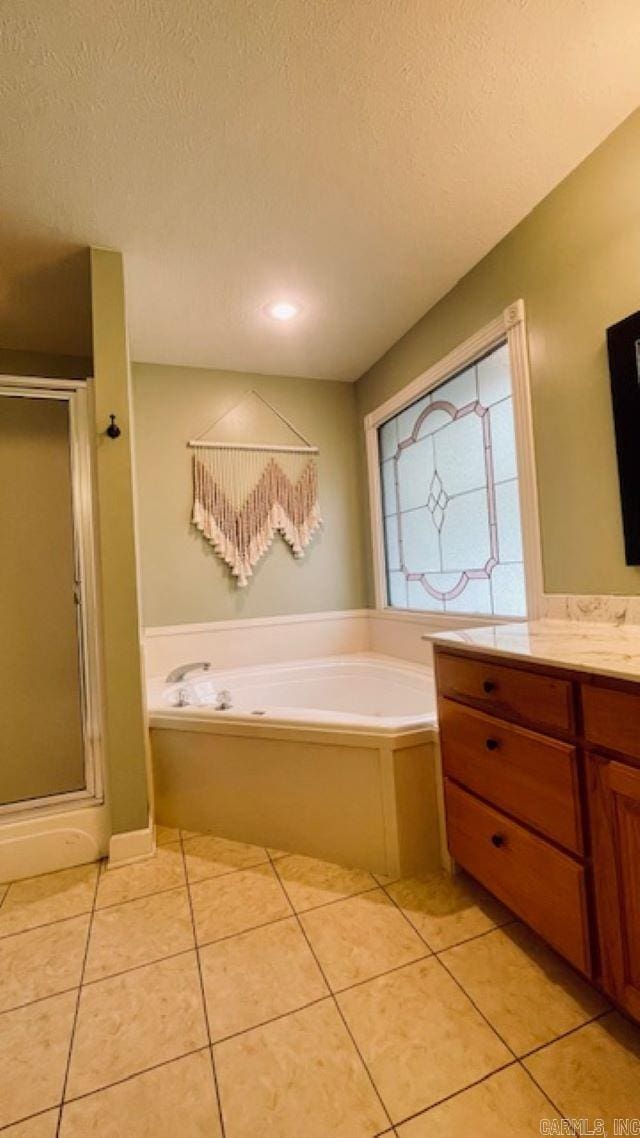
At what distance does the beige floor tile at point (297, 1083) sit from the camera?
87cm

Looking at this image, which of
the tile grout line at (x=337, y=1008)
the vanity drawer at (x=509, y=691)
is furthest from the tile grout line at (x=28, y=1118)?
the vanity drawer at (x=509, y=691)

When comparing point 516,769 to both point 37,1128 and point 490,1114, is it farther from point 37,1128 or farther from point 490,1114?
point 37,1128

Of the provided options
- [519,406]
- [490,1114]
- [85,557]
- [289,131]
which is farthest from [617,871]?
[289,131]

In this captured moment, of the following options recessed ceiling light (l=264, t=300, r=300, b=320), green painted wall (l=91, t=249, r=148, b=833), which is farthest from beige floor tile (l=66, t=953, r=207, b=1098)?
recessed ceiling light (l=264, t=300, r=300, b=320)

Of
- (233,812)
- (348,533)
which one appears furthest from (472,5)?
(233,812)

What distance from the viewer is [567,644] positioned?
123cm

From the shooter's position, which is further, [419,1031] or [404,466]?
[404,466]

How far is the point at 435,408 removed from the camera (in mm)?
2445

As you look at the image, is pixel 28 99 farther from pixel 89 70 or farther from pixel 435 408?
pixel 435 408

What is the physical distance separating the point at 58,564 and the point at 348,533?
172 centimetres

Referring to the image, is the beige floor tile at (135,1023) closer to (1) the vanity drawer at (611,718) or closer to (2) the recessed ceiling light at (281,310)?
(1) the vanity drawer at (611,718)

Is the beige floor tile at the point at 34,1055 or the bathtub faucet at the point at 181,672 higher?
the bathtub faucet at the point at 181,672

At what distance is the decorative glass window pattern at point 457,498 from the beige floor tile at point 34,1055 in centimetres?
192

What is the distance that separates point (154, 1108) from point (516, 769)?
104 centimetres
